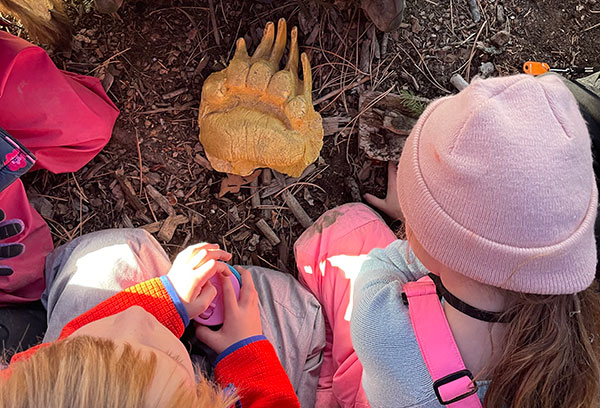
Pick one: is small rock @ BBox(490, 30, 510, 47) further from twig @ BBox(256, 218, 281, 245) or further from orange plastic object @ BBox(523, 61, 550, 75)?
twig @ BBox(256, 218, 281, 245)

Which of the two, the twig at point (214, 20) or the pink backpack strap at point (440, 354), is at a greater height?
the twig at point (214, 20)

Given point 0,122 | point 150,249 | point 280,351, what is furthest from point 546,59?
point 0,122

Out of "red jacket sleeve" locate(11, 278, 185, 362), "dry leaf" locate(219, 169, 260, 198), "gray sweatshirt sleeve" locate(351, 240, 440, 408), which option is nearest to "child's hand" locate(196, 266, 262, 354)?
"red jacket sleeve" locate(11, 278, 185, 362)

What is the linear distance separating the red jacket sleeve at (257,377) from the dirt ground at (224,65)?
67 centimetres

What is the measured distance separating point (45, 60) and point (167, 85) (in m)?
0.49

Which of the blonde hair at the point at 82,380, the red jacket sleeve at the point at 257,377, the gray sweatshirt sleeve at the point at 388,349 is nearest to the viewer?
the blonde hair at the point at 82,380

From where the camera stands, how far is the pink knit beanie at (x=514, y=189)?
3.03ft

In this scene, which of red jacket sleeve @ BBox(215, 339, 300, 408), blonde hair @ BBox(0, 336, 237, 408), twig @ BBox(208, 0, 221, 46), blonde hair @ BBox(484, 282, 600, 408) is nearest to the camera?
blonde hair @ BBox(0, 336, 237, 408)

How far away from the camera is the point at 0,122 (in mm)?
1589

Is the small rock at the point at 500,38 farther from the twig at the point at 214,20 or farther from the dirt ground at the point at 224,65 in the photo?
the twig at the point at 214,20

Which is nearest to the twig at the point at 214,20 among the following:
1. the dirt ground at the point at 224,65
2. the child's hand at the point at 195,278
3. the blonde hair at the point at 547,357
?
the dirt ground at the point at 224,65

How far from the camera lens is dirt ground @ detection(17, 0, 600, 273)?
6.60 ft

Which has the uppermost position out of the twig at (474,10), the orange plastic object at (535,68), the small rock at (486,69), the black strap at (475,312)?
the twig at (474,10)

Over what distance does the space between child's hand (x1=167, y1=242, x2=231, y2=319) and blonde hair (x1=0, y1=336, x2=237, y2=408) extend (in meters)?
0.52
